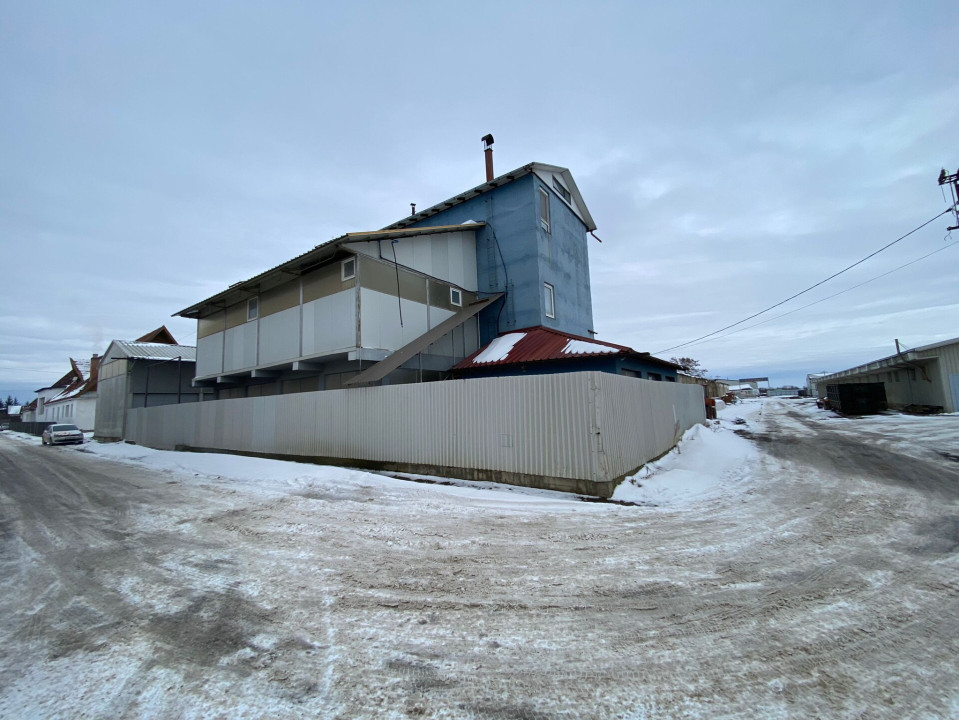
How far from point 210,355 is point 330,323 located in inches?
389

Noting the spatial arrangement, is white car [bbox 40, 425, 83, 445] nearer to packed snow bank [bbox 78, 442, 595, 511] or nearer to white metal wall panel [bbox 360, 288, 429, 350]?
packed snow bank [bbox 78, 442, 595, 511]

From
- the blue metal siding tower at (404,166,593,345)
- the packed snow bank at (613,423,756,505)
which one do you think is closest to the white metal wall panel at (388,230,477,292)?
the blue metal siding tower at (404,166,593,345)

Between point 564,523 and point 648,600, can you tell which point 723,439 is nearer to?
point 564,523

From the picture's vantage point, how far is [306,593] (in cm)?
384

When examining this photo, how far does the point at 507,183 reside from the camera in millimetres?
17672

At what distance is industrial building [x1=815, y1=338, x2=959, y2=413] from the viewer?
2386 centimetres

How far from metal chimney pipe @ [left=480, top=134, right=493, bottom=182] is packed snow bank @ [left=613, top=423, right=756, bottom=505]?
14292 mm

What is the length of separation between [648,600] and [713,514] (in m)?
3.45

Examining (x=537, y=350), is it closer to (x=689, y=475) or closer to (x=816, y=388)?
(x=689, y=475)

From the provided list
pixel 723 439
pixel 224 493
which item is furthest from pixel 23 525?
pixel 723 439

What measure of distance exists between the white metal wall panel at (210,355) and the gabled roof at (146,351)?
7.73 m

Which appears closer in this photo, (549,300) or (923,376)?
(549,300)

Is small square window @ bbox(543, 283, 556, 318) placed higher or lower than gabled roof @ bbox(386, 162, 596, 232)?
lower

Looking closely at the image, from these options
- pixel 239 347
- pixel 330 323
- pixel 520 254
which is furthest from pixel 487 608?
pixel 239 347
